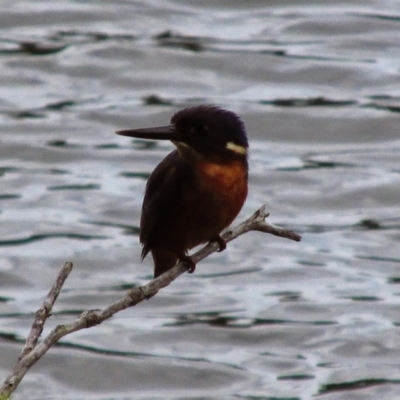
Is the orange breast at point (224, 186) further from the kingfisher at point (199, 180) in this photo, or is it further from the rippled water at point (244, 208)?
the rippled water at point (244, 208)

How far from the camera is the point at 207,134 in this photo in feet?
18.7

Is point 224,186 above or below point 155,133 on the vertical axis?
below

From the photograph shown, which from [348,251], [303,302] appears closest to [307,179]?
[348,251]

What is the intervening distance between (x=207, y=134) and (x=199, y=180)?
218mm

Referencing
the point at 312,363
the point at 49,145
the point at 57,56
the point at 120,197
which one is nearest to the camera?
the point at 312,363

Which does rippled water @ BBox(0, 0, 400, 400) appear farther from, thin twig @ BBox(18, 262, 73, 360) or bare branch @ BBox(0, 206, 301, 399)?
thin twig @ BBox(18, 262, 73, 360)

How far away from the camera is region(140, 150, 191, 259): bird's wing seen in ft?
18.8

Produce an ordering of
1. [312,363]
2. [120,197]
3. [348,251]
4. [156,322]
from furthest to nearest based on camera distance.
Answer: [120,197] < [348,251] < [156,322] < [312,363]

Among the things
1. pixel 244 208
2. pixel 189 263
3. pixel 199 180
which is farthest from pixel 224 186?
pixel 244 208

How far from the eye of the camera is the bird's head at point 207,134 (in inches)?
223

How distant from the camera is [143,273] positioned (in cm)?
1259

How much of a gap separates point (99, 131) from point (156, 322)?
4146 millimetres

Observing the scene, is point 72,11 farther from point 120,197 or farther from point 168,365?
point 168,365

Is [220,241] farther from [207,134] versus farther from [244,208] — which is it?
[244,208]
